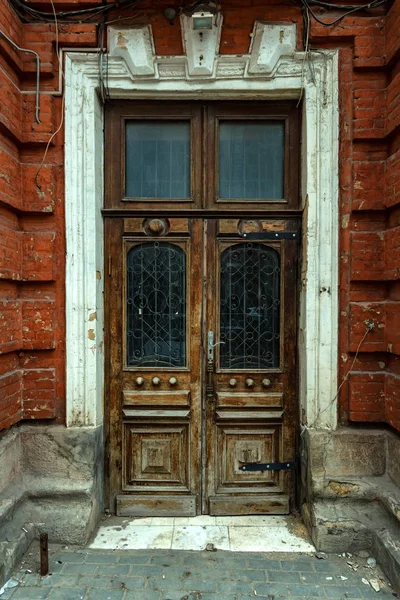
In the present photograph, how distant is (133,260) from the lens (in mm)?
3578

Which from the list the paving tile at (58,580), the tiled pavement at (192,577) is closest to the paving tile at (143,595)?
the tiled pavement at (192,577)

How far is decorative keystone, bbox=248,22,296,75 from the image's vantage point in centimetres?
330

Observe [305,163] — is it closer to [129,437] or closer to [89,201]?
[89,201]

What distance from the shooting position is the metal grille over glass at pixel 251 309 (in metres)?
3.56

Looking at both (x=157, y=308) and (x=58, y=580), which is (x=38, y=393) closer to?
(x=157, y=308)

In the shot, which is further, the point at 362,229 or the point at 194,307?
the point at 194,307

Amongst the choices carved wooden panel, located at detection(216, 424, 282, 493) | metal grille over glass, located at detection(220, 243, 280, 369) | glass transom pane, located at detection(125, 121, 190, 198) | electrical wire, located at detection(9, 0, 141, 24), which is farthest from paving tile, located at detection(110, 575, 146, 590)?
electrical wire, located at detection(9, 0, 141, 24)

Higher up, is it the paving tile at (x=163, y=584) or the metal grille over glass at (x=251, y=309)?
the metal grille over glass at (x=251, y=309)

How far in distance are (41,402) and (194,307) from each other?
1.44 meters

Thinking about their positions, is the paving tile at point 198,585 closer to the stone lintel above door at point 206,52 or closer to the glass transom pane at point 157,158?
the glass transom pane at point 157,158

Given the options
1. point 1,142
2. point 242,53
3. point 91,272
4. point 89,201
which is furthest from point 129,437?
point 242,53

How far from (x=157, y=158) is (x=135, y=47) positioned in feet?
2.74

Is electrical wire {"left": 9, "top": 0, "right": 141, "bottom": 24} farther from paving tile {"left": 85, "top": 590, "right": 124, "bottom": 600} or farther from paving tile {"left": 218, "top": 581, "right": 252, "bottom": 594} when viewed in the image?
paving tile {"left": 218, "top": 581, "right": 252, "bottom": 594}

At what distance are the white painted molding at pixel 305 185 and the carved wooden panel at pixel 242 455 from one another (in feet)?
1.42
